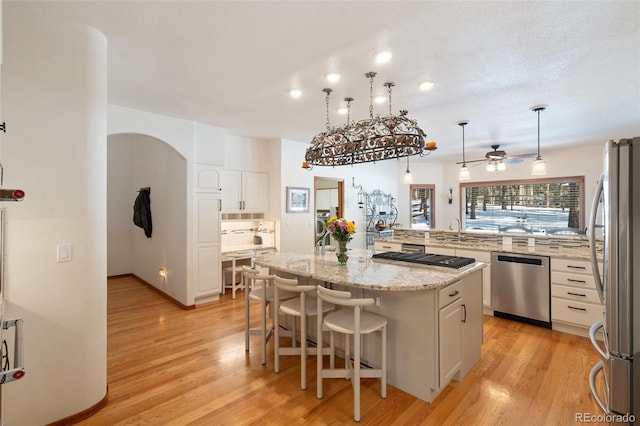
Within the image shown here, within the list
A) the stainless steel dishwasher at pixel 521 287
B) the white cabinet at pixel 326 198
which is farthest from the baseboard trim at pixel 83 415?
the white cabinet at pixel 326 198

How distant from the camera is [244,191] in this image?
5.49 m

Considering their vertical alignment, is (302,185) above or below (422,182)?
below

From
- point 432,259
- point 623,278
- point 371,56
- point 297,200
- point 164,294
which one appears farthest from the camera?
point 297,200

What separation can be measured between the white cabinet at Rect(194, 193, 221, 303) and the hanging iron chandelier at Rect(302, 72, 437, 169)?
223 centimetres

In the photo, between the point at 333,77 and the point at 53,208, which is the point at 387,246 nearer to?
the point at 333,77

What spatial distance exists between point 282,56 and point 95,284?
228 cm

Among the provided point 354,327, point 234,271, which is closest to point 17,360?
point 354,327

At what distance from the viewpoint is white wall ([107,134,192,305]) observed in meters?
4.70

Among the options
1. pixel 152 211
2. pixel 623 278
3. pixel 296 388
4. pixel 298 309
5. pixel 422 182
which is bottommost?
pixel 296 388

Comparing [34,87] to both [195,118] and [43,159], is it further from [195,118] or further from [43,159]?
[195,118]

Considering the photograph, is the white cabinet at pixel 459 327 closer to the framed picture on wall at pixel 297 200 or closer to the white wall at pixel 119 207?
the framed picture on wall at pixel 297 200

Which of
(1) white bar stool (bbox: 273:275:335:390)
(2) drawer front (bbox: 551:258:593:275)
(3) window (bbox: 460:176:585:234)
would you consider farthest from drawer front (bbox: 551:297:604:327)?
(3) window (bbox: 460:176:585:234)

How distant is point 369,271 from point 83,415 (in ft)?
7.80

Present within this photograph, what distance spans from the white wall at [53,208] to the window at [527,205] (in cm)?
723
